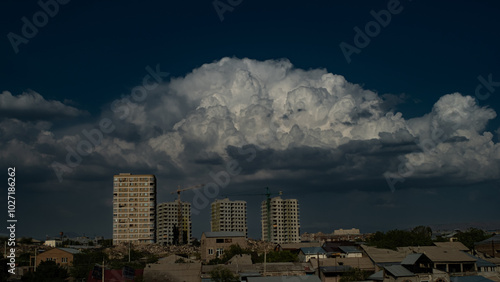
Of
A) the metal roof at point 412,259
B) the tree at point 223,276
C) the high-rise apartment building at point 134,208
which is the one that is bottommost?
the tree at point 223,276

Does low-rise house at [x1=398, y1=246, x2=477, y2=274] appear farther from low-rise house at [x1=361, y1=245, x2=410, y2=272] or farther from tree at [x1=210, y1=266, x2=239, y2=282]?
tree at [x1=210, y1=266, x2=239, y2=282]

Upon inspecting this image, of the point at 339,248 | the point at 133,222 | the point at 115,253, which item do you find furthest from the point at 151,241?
the point at 339,248

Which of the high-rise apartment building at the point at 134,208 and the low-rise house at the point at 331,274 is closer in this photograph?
the low-rise house at the point at 331,274

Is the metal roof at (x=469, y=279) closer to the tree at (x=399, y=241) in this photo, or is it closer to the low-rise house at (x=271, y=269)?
the low-rise house at (x=271, y=269)

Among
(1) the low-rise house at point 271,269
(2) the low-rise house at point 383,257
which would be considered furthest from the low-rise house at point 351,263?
(1) the low-rise house at point 271,269

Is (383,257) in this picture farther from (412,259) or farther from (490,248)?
(490,248)

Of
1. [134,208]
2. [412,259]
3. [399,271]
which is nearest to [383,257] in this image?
[412,259]
